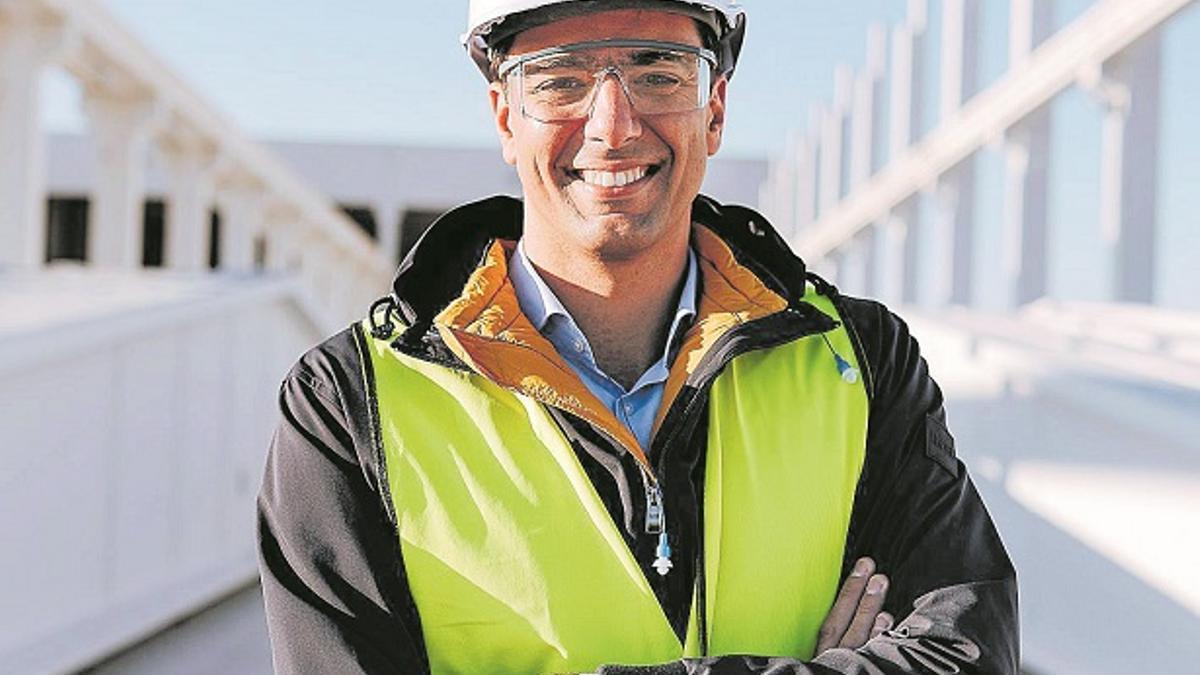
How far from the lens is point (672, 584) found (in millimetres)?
2180

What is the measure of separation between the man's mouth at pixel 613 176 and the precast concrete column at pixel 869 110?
11.4 metres

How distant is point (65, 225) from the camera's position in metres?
25.8

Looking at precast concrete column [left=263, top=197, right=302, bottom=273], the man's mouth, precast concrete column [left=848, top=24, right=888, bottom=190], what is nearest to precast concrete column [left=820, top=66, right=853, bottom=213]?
precast concrete column [left=848, top=24, right=888, bottom=190]

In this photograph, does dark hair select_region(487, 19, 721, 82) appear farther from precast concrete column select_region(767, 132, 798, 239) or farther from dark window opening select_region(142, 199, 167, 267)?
dark window opening select_region(142, 199, 167, 267)

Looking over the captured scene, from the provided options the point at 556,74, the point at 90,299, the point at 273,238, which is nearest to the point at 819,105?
the point at 273,238

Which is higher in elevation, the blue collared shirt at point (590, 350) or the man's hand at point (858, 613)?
the blue collared shirt at point (590, 350)

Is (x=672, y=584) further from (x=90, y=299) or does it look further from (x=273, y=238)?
(x=273, y=238)

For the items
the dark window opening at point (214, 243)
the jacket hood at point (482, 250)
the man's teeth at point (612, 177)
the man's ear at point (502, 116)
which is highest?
the man's ear at point (502, 116)

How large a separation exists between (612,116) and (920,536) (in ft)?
2.48

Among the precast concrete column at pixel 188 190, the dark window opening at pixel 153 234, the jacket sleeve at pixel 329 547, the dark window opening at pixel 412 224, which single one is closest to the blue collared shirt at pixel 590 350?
the jacket sleeve at pixel 329 547

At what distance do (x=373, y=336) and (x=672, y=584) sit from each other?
56cm

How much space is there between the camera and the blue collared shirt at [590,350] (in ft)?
7.49

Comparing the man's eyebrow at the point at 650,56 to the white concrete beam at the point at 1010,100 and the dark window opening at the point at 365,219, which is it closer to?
the white concrete beam at the point at 1010,100

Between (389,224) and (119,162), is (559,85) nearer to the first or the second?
(119,162)
